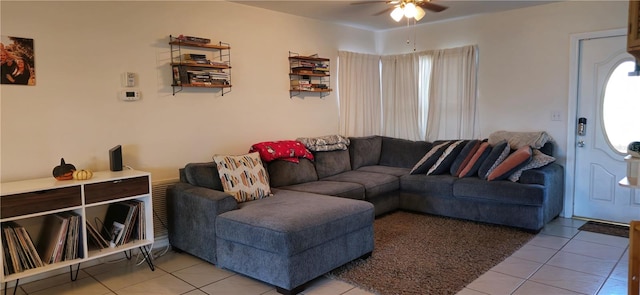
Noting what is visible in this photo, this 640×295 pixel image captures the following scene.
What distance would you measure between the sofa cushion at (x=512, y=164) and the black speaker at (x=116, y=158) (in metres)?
3.39

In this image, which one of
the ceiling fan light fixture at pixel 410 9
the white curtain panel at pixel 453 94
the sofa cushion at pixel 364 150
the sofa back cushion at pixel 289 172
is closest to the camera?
the ceiling fan light fixture at pixel 410 9

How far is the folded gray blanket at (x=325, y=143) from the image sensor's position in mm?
4848

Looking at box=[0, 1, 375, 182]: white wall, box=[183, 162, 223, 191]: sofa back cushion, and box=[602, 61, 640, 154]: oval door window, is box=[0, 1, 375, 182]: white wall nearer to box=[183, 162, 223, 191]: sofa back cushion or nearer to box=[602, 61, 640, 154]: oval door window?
box=[183, 162, 223, 191]: sofa back cushion

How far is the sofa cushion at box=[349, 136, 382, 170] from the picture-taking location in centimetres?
535

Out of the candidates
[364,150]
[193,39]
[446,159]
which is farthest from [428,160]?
[193,39]

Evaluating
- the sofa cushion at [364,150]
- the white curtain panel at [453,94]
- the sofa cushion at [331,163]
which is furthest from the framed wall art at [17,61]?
the white curtain panel at [453,94]

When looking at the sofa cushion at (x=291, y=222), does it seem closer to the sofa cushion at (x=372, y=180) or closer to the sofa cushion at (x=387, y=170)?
the sofa cushion at (x=372, y=180)

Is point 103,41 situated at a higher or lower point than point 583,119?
higher

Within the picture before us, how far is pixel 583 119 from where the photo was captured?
4500 millimetres

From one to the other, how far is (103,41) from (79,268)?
1.78 m

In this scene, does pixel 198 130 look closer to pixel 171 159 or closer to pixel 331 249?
pixel 171 159

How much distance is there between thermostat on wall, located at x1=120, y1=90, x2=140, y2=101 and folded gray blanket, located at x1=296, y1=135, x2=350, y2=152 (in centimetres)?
186

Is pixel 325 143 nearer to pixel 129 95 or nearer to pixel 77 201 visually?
pixel 129 95

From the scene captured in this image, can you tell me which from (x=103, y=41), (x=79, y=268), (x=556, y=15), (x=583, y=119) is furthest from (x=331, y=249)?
(x=556, y=15)
